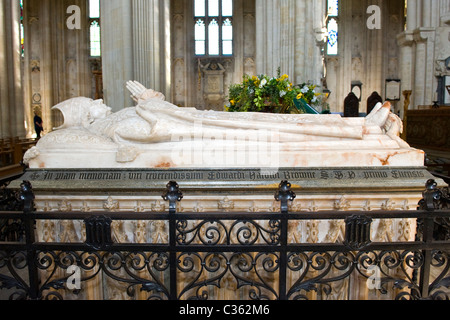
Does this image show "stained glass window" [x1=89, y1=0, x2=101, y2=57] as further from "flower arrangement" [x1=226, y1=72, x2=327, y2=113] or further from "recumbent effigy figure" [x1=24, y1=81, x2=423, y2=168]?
"recumbent effigy figure" [x1=24, y1=81, x2=423, y2=168]

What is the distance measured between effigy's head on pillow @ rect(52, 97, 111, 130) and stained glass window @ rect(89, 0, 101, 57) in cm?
1832

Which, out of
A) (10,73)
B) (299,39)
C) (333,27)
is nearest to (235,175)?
(299,39)

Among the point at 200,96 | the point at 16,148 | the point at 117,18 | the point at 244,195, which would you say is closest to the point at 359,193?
the point at 244,195

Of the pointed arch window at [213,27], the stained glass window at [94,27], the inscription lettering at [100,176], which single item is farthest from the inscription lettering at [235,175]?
the stained glass window at [94,27]

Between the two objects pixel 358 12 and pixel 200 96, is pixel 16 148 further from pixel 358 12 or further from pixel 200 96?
pixel 358 12

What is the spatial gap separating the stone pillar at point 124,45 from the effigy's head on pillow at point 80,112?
16.1ft

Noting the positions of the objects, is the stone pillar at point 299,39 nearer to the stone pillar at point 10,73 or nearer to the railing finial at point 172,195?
the railing finial at point 172,195

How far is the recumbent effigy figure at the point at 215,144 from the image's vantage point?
2.99m

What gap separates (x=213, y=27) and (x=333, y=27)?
638cm

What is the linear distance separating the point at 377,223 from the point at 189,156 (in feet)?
5.12

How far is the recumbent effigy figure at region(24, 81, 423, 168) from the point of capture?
2990 millimetres

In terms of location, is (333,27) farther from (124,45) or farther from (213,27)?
(124,45)

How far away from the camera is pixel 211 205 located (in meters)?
2.92

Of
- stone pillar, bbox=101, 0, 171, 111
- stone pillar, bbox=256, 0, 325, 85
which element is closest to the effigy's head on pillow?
stone pillar, bbox=101, 0, 171, 111
